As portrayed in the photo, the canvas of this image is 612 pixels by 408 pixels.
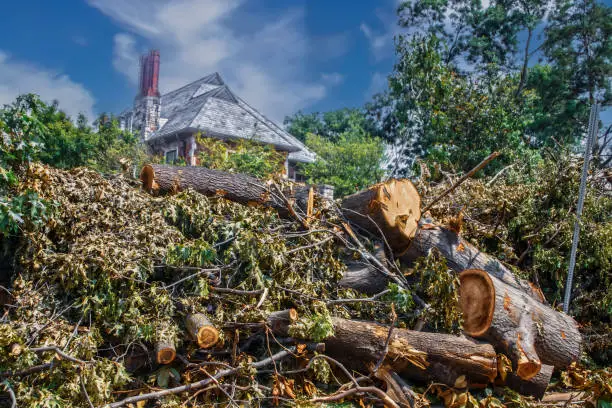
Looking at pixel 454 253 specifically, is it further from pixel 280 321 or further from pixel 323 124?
pixel 323 124

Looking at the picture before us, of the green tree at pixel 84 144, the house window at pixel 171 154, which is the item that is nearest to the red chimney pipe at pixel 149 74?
the house window at pixel 171 154

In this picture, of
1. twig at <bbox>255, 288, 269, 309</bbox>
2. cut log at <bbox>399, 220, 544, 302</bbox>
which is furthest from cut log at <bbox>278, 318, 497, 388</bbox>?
cut log at <bbox>399, 220, 544, 302</bbox>

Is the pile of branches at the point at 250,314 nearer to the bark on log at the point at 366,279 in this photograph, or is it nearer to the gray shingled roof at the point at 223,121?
the bark on log at the point at 366,279

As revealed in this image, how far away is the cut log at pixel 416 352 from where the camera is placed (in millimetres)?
4020

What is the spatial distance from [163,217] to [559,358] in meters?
3.86

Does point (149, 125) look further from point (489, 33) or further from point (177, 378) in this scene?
point (177, 378)

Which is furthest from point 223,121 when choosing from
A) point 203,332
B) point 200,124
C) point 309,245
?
point 203,332

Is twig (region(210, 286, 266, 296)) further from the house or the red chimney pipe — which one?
the red chimney pipe

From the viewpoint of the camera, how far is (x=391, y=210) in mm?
5020

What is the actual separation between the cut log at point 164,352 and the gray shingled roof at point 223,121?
12787 millimetres

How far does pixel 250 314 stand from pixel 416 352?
4.47ft

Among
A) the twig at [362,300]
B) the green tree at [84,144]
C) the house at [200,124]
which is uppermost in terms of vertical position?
the house at [200,124]

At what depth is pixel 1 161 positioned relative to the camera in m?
4.18

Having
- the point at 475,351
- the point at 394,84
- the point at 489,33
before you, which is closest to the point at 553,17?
the point at 489,33
